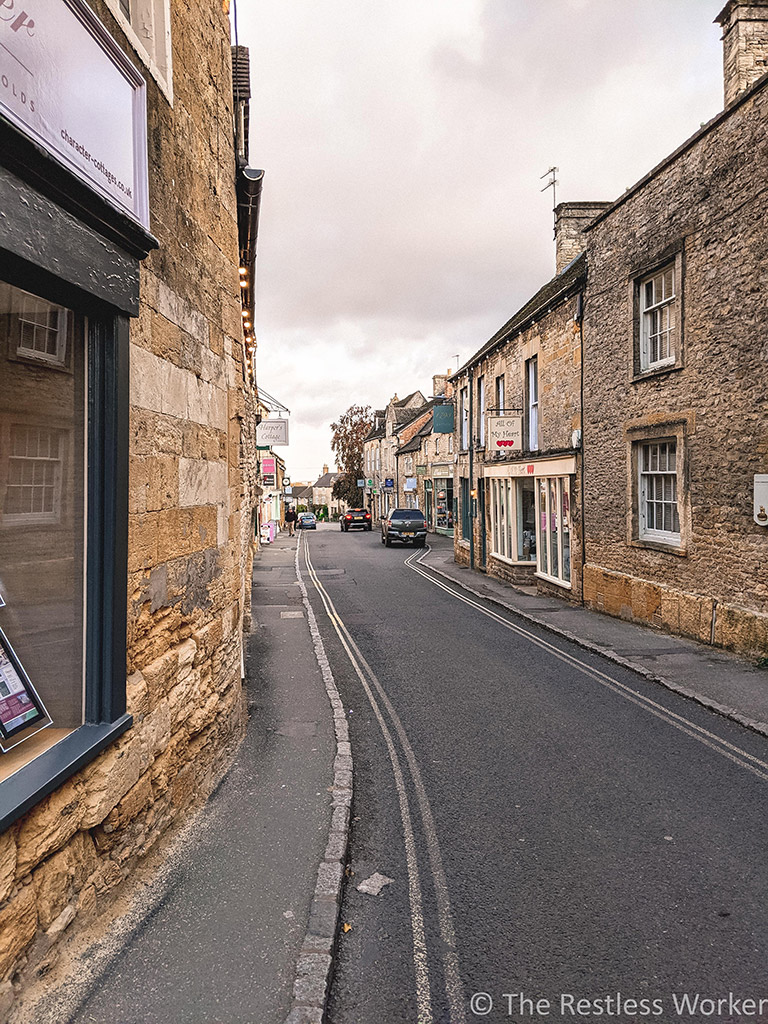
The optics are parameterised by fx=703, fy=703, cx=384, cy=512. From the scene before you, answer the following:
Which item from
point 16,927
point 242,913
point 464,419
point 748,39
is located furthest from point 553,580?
point 16,927

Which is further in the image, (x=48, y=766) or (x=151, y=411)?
(x=151, y=411)

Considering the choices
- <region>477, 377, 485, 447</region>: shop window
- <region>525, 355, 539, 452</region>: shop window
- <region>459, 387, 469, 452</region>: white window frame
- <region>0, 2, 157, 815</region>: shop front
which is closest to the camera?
<region>0, 2, 157, 815</region>: shop front

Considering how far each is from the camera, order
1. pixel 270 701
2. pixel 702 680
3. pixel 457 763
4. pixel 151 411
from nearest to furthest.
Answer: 1. pixel 151 411
2. pixel 457 763
3. pixel 270 701
4. pixel 702 680

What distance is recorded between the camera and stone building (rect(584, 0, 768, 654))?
936 cm

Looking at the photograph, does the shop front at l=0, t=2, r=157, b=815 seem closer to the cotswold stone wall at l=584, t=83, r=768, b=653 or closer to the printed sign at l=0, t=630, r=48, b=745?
the printed sign at l=0, t=630, r=48, b=745

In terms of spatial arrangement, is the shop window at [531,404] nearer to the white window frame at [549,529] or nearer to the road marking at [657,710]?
the white window frame at [549,529]

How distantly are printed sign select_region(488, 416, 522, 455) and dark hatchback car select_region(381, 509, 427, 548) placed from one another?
14268 mm

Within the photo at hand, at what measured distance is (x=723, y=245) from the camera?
9.90m

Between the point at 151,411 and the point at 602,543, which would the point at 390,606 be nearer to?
the point at 602,543

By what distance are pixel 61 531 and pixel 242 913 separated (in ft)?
7.35

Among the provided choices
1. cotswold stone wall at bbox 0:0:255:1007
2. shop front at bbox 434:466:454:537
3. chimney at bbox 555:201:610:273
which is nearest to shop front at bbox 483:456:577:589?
chimney at bbox 555:201:610:273

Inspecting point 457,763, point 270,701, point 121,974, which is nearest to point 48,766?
point 121,974

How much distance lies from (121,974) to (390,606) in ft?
39.7

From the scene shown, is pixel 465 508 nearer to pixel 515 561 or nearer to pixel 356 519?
pixel 515 561
